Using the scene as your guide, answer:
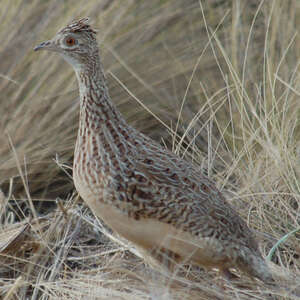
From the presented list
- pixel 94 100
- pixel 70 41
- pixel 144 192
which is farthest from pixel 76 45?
pixel 144 192

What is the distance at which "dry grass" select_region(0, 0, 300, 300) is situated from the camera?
3781mm

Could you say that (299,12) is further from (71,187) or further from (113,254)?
(113,254)

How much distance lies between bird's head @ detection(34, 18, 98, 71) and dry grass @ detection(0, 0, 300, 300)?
0.61 m

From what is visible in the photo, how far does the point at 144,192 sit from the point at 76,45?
2.67 ft

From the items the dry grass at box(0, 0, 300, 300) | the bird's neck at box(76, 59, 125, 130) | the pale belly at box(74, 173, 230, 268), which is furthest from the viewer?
the dry grass at box(0, 0, 300, 300)

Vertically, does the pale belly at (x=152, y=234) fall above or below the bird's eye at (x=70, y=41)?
below

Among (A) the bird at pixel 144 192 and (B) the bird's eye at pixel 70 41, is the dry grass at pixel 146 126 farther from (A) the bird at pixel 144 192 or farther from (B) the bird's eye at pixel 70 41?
(B) the bird's eye at pixel 70 41

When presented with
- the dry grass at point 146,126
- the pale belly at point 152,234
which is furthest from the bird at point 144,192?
the dry grass at point 146,126

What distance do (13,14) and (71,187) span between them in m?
1.30

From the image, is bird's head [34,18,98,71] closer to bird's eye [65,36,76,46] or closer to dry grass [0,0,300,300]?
bird's eye [65,36,76,46]

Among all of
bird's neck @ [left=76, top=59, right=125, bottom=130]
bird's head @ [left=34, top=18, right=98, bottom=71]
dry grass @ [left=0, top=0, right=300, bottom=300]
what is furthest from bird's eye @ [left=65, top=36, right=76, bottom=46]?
dry grass @ [left=0, top=0, right=300, bottom=300]

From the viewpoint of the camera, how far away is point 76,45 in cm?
352

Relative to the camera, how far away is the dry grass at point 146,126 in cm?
378

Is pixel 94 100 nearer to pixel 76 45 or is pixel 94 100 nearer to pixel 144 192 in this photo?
pixel 76 45
